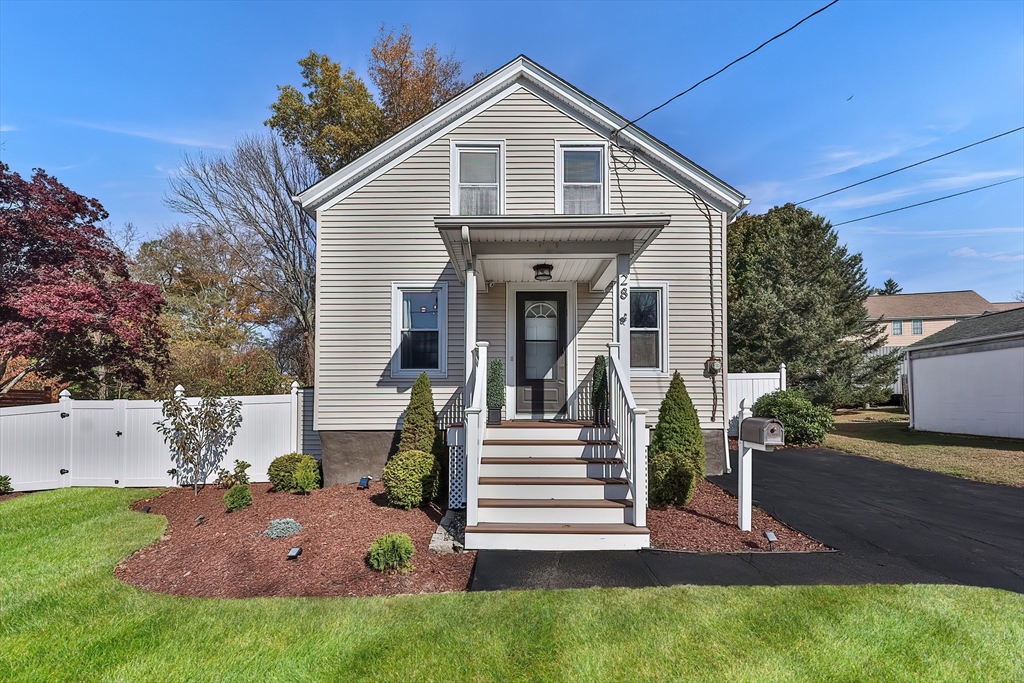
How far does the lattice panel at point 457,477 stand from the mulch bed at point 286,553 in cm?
36

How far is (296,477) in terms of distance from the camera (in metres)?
7.66

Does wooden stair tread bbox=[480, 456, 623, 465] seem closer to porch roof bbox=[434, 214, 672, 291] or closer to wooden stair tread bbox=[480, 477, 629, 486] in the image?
wooden stair tread bbox=[480, 477, 629, 486]

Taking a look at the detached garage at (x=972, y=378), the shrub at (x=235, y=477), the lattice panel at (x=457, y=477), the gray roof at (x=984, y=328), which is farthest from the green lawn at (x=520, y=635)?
the gray roof at (x=984, y=328)

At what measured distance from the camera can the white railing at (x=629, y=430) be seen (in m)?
5.36

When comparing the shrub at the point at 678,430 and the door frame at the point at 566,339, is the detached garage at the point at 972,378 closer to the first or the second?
the shrub at the point at 678,430

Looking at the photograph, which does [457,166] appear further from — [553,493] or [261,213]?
[261,213]

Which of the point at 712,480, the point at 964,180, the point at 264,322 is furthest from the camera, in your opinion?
the point at 264,322

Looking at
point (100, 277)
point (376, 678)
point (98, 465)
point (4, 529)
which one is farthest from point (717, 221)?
point (100, 277)

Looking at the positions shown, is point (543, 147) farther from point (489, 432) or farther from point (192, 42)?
point (192, 42)

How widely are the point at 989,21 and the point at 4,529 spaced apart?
53.6 feet

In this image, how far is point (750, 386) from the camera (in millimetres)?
13273

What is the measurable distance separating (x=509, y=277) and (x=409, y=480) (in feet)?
12.4

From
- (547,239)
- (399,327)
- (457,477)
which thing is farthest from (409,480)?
(547,239)

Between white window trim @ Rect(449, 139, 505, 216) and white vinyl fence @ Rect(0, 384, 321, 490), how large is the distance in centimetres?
515
